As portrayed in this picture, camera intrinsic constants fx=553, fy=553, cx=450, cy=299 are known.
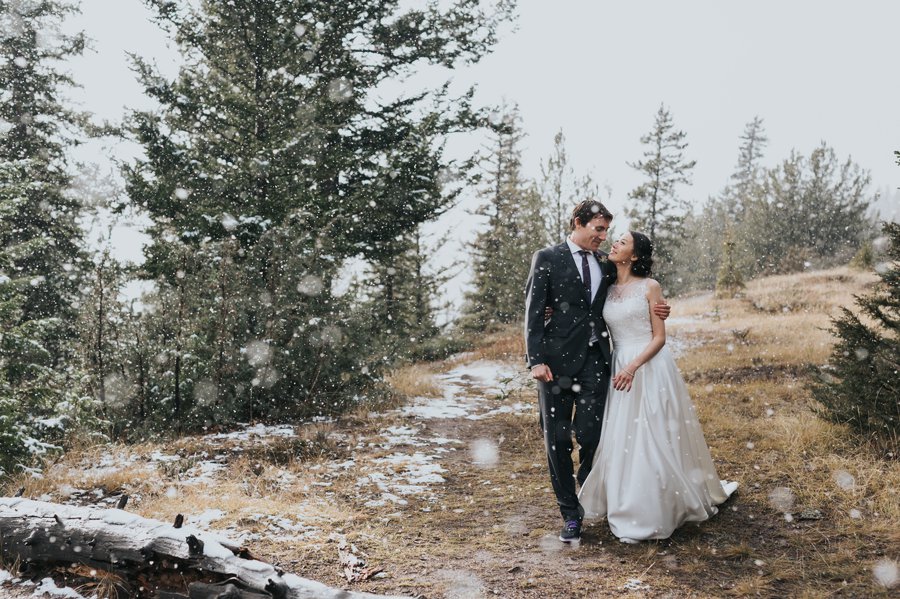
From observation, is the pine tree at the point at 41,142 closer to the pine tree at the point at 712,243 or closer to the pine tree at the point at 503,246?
the pine tree at the point at 503,246

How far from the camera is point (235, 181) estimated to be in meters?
9.48

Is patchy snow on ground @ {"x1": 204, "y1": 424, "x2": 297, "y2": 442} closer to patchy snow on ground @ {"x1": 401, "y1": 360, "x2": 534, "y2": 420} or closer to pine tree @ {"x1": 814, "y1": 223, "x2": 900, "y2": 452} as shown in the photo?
patchy snow on ground @ {"x1": 401, "y1": 360, "x2": 534, "y2": 420}

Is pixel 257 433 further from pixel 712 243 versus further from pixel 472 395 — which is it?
pixel 712 243

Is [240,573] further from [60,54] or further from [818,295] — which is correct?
[818,295]

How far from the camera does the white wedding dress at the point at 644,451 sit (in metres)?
4.05

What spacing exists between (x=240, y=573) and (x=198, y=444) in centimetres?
438

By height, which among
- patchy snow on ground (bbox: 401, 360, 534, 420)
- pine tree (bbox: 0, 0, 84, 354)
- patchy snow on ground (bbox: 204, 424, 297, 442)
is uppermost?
pine tree (bbox: 0, 0, 84, 354)

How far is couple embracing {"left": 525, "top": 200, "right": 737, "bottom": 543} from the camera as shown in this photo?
412 cm

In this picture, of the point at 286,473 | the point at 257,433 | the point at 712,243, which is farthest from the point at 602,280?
the point at 712,243

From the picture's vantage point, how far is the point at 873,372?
5.54 metres

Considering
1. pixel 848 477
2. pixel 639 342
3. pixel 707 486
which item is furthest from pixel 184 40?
pixel 848 477

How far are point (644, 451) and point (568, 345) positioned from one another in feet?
3.13

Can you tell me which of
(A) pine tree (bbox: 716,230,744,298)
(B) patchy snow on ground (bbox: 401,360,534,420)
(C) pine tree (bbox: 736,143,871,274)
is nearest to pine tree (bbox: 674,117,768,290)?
(C) pine tree (bbox: 736,143,871,274)

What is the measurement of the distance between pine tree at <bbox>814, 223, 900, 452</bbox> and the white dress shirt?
9.08ft
